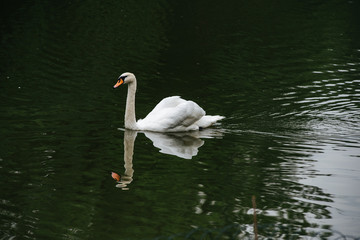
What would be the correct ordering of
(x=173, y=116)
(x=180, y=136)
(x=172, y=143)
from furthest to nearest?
(x=180, y=136) < (x=173, y=116) < (x=172, y=143)

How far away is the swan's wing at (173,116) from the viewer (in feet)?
41.0

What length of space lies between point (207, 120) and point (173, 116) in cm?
68

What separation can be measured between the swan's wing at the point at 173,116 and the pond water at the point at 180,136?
206 mm

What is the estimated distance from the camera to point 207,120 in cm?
1273

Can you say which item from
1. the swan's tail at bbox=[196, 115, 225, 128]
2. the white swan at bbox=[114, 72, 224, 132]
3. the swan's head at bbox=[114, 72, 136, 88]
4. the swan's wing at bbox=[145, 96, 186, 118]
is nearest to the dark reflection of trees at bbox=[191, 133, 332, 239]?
the swan's tail at bbox=[196, 115, 225, 128]

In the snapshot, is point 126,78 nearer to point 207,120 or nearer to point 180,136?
point 180,136

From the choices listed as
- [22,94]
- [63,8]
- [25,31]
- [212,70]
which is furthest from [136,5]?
[22,94]

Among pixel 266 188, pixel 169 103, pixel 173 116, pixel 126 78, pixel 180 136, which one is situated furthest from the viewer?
pixel 126 78

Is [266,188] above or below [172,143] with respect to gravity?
below

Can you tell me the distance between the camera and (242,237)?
7691 mm

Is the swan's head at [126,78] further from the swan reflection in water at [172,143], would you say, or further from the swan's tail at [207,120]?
the swan's tail at [207,120]

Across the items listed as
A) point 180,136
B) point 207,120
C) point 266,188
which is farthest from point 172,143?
point 266,188

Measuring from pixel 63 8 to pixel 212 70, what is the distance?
12.8 m

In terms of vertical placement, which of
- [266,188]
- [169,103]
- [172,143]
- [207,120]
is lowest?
[266,188]
